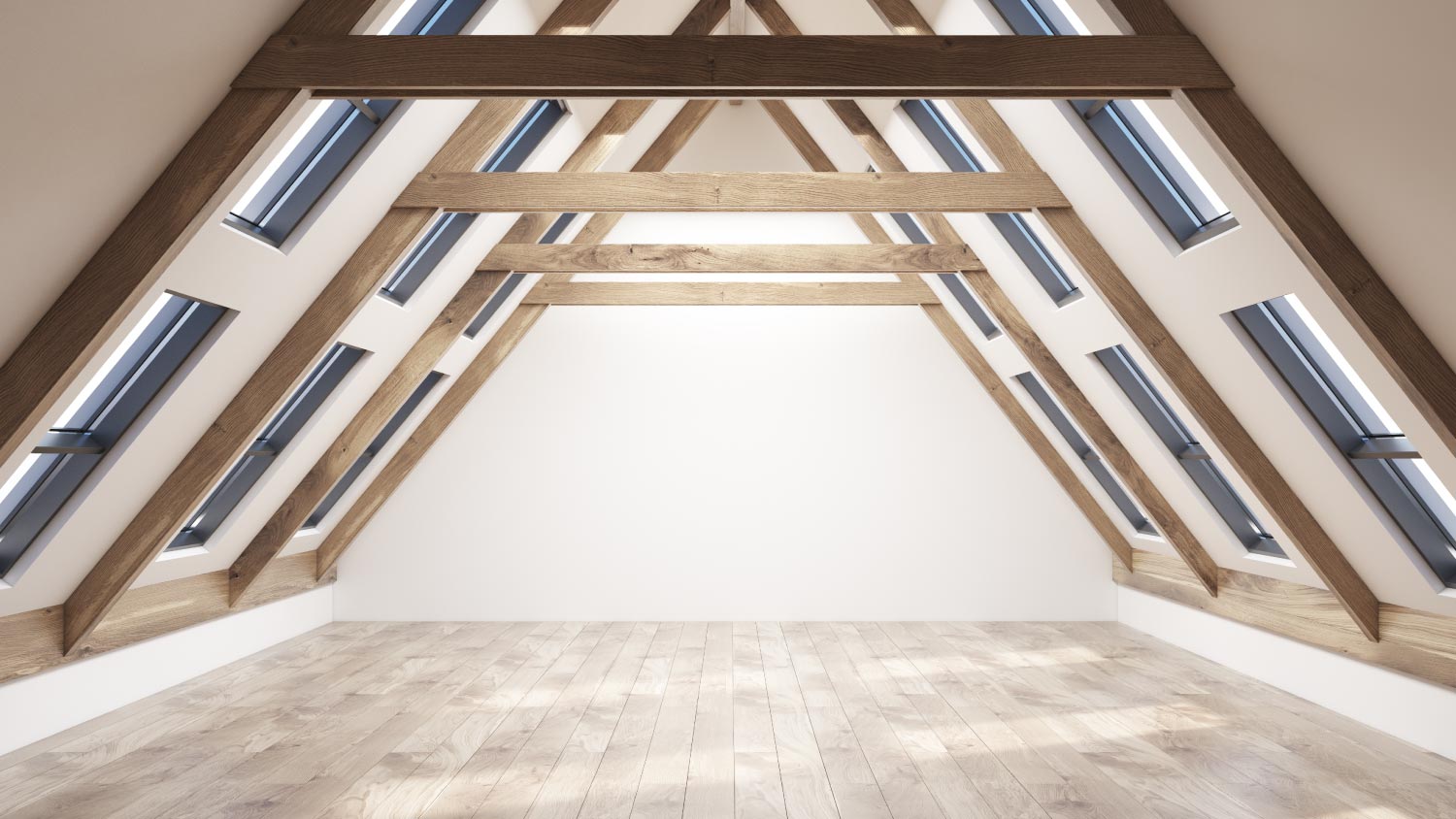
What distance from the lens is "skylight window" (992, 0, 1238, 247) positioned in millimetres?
3754

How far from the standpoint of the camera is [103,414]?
3848mm

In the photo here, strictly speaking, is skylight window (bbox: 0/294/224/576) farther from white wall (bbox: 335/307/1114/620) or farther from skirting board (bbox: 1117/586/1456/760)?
skirting board (bbox: 1117/586/1456/760)

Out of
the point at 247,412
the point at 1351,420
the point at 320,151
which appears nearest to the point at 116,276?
the point at 320,151

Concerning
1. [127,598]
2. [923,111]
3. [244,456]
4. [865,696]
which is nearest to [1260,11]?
[923,111]

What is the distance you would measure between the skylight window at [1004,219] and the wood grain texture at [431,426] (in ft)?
10.5

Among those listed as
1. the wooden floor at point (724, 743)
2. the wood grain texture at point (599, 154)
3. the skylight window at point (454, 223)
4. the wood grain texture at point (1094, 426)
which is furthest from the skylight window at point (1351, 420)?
the skylight window at point (454, 223)

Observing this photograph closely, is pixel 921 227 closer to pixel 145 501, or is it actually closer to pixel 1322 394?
pixel 1322 394

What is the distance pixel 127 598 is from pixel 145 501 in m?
0.86

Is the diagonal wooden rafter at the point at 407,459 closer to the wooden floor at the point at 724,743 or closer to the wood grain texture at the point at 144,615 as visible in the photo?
the wood grain texture at the point at 144,615

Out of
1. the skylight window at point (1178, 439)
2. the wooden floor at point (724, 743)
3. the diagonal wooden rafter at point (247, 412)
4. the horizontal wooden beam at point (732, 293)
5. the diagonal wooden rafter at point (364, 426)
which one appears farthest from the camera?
the horizontal wooden beam at point (732, 293)

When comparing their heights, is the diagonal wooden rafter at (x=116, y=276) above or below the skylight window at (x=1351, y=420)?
above

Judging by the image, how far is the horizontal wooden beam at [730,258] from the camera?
19.5 feet

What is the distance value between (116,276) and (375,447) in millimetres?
3985

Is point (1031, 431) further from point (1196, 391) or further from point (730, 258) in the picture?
point (1196, 391)
